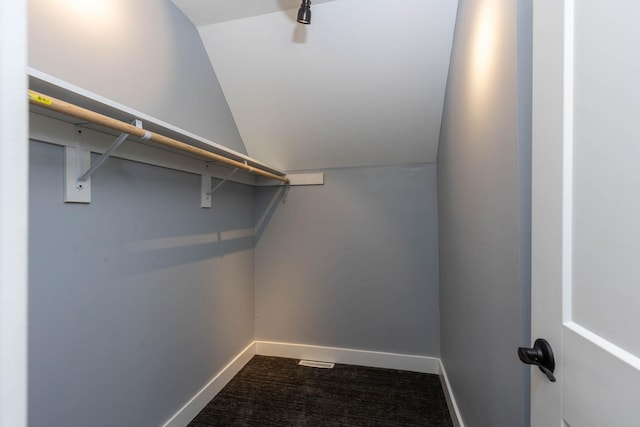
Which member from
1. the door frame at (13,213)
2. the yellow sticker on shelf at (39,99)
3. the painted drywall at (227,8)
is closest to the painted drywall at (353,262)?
the painted drywall at (227,8)

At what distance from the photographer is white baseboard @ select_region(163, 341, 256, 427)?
1.63 m

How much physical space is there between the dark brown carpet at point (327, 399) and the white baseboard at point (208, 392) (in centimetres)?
4

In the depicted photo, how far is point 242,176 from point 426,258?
1634 mm

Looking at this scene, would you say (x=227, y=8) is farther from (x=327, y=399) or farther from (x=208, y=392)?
(x=327, y=399)

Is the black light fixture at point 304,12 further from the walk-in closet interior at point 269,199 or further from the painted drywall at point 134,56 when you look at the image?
the painted drywall at point 134,56

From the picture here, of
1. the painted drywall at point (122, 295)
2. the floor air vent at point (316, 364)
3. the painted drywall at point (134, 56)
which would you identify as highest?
the painted drywall at point (134, 56)

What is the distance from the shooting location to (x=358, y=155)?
234cm

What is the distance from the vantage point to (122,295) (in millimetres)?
1294

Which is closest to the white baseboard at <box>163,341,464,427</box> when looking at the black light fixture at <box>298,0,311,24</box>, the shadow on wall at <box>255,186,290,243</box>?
the shadow on wall at <box>255,186,290,243</box>

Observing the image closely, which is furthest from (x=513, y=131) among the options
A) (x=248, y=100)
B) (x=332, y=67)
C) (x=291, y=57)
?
(x=248, y=100)

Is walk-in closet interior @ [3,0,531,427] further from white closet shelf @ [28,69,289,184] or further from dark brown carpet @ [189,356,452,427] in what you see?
dark brown carpet @ [189,356,452,427]

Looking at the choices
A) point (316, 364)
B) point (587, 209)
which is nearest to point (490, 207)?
point (587, 209)

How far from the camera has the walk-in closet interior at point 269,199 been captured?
96 centimetres

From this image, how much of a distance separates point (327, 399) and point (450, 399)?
781 millimetres
